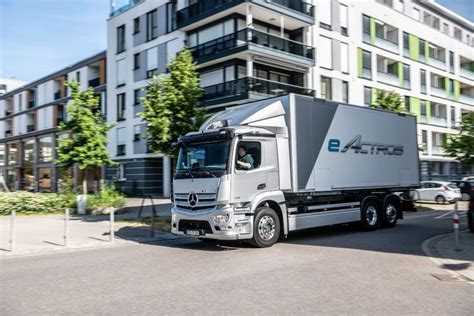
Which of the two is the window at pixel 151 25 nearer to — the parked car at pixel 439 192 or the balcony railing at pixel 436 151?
the parked car at pixel 439 192

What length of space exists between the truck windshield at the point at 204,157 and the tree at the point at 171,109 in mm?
4026

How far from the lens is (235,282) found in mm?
6566

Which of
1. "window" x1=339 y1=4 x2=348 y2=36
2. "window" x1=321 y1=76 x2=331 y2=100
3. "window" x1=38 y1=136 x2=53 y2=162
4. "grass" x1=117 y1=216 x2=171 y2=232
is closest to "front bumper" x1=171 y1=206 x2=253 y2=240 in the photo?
"grass" x1=117 y1=216 x2=171 y2=232

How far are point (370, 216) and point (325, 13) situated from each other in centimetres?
2195

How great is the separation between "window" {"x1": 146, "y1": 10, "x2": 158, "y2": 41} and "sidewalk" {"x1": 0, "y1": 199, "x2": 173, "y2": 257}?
65.9ft

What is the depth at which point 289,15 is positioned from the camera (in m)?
27.3

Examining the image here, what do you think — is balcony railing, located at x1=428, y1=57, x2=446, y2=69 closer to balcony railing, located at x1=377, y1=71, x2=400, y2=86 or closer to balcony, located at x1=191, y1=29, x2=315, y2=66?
balcony railing, located at x1=377, y1=71, x2=400, y2=86

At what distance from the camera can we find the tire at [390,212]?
13484 mm

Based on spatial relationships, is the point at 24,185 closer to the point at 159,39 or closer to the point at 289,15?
the point at 159,39

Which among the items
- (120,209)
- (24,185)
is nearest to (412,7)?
(120,209)

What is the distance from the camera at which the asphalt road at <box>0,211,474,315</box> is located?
5320mm

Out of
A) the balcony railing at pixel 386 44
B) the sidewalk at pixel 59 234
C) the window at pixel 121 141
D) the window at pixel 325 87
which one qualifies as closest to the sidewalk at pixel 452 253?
the sidewalk at pixel 59 234

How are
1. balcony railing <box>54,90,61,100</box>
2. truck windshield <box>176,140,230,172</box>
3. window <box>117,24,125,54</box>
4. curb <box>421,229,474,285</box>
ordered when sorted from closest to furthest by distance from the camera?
curb <box>421,229,474,285</box>
truck windshield <box>176,140,230,172</box>
window <box>117,24,125,54</box>
balcony railing <box>54,90,61,100</box>

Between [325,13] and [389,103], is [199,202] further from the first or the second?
[325,13]
